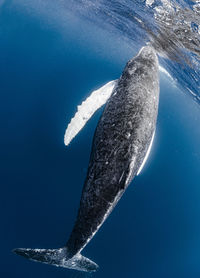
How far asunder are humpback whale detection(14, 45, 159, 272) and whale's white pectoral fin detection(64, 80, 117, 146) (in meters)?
0.03

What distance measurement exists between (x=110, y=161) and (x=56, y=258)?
2303mm

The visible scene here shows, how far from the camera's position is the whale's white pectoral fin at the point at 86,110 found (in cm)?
628

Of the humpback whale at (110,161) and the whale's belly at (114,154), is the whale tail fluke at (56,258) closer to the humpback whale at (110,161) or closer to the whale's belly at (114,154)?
the humpback whale at (110,161)

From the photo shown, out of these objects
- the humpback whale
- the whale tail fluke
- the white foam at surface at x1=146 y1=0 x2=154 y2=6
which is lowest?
the whale tail fluke

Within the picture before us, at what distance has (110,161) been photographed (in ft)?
14.8

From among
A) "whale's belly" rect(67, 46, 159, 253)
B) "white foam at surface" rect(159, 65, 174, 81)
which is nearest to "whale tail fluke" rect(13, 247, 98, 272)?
"whale's belly" rect(67, 46, 159, 253)

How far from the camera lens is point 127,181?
13.8 feet

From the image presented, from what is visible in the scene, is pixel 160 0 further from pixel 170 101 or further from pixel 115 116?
pixel 115 116

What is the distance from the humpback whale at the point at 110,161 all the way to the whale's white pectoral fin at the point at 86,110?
0.10 feet

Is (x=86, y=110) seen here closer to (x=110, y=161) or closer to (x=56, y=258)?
(x=110, y=161)

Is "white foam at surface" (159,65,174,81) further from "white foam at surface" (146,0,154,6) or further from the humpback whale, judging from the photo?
the humpback whale

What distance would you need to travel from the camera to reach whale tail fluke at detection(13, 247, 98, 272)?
14.2ft

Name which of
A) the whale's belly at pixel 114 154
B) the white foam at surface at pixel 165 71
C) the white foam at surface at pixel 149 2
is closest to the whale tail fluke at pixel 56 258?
the whale's belly at pixel 114 154

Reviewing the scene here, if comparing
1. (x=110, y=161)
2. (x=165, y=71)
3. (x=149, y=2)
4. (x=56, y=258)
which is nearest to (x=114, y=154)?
(x=110, y=161)
